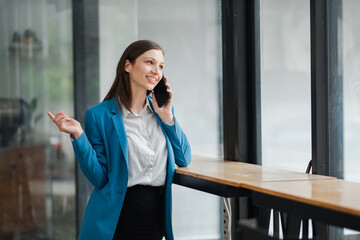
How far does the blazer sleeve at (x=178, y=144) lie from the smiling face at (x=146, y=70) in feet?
0.75

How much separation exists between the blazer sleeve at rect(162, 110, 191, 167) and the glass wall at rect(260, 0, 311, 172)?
26.5 inches

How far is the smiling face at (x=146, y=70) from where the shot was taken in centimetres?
251

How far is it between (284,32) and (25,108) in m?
2.16

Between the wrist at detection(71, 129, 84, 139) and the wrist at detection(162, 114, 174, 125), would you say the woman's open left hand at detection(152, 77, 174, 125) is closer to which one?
the wrist at detection(162, 114, 174, 125)

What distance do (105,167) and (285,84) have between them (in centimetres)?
122

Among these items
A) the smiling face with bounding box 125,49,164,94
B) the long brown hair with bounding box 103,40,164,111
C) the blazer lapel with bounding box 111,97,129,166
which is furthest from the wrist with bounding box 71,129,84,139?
the smiling face with bounding box 125,49,164,94

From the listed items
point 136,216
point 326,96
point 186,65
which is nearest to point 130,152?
point 136,216

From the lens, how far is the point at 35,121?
3994mm

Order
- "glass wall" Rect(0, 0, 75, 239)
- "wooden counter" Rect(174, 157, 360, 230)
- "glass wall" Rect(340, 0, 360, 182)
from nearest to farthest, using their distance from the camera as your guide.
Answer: "wooden counter" Rect(174, 157, 360, 230)
"glass wall" Rect(340, 0, 360, 182)
"glass wall" Rect(0, 0, 75, 239)

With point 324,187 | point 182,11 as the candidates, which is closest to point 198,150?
point 182,11

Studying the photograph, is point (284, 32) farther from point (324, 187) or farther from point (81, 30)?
point (81, 30)

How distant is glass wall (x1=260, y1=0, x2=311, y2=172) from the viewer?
278 centimetres

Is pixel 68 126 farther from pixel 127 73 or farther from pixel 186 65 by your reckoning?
pixel 186 65

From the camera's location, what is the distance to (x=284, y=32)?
2939 mm
